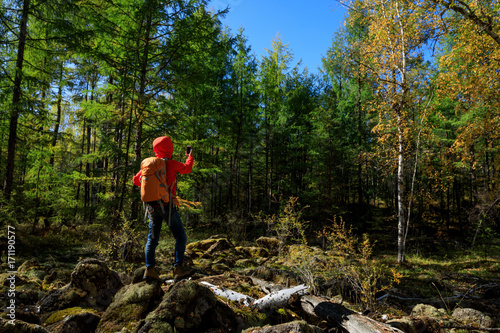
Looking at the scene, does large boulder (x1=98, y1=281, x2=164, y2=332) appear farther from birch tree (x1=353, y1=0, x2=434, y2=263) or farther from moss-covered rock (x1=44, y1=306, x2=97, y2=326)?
birch tree (x1=353, y1=0, x2=434, y2=263)

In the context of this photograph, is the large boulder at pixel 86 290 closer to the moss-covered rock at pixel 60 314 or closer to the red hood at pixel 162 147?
the moss-covered rock at pixel 60 314

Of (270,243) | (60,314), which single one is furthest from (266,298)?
(270,243)

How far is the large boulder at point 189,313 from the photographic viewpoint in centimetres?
257

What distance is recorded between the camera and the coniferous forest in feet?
23.7

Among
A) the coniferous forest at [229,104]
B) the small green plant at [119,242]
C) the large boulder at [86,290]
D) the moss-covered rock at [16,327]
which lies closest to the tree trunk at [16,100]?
the coniferous forest at [229,104]

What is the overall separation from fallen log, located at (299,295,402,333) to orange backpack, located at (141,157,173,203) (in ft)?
8.92

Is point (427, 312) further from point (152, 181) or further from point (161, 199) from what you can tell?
point (152, 181)

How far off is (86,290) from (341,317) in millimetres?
3702

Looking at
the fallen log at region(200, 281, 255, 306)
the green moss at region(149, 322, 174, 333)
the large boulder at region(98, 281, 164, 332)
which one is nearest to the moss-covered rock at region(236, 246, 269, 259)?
the fallen log at region(200, 281, 255, 306)

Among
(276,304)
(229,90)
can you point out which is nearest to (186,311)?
(276,304)

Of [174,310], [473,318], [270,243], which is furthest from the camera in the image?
[270,243]

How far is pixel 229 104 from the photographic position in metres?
17.5

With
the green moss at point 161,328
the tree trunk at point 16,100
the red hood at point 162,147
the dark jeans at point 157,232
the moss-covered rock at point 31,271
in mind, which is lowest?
the moss-covered rock at point 31,271

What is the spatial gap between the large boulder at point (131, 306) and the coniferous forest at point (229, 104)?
5.54 feet
